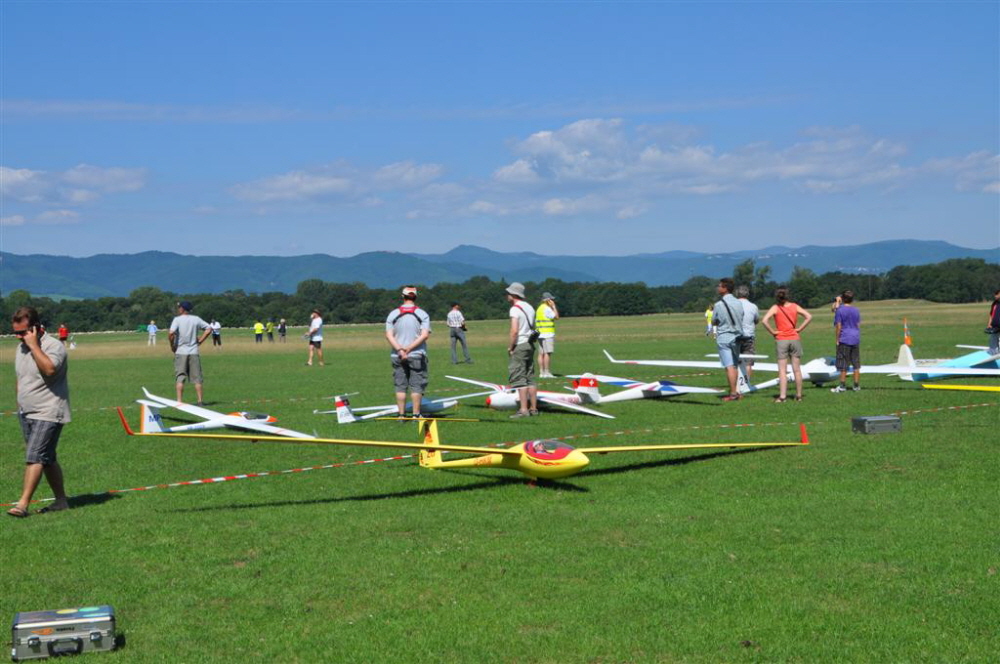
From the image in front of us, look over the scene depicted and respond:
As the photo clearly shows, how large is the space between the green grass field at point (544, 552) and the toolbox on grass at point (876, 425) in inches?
6.9

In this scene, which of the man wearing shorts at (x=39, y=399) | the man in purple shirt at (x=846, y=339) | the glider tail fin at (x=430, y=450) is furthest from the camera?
the man in purple shirt at (x=846, y=339)

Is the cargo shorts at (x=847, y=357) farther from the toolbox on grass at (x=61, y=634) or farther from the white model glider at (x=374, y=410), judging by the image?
the toolbox on grass at (x=61, y=634)

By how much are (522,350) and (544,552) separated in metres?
7.94

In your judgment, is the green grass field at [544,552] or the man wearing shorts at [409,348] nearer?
the green grass field at [544,552]

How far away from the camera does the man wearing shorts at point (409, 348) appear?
47.7 feet

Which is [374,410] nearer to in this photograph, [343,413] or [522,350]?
[343,413]

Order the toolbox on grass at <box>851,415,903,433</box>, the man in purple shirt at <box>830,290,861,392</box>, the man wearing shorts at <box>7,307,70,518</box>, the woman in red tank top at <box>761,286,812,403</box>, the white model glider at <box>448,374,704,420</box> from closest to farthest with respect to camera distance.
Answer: the man wearing shorts at <box>7,307,70,518</box> → the toolbox on grass at <box>851,415,903,433</box> → the white model glider at <box>448,374,704,420</box> → the woman in red tank top at <box>761,286,812,403</box> → the man in purple shirt at <box>830,290,861,392</box>

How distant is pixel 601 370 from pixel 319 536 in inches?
799

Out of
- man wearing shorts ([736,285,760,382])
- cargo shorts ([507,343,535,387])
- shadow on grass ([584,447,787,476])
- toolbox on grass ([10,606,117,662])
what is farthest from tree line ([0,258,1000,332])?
toolbox on grass ([10,606,117,662])

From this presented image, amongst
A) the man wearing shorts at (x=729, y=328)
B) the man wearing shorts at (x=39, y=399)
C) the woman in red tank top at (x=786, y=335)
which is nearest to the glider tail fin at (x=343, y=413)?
the man wearing shorts at (x=39, y=399)

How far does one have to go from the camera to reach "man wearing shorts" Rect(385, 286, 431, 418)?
14547 mm

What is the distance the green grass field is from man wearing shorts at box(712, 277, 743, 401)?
3.80 m

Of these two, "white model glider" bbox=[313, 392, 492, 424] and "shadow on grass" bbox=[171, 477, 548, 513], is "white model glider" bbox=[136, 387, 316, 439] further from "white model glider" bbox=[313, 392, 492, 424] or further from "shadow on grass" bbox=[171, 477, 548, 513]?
"shadow on grass" bbox=[171, 477, 548, 513]

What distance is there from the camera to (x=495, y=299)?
485 ft
